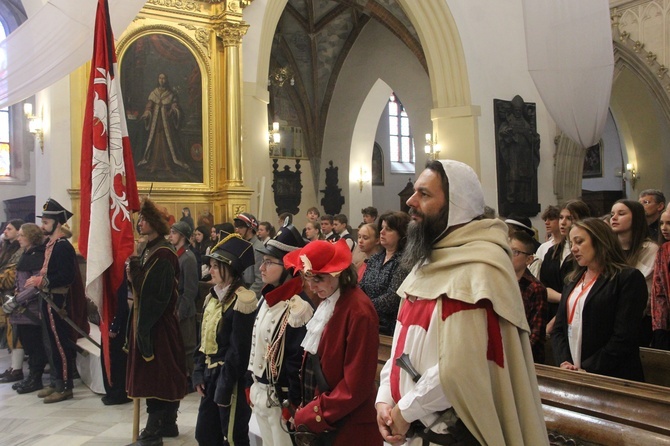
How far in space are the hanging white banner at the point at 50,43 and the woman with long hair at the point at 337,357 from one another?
9.88ft

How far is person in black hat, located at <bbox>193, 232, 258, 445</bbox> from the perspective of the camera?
10.2 ft

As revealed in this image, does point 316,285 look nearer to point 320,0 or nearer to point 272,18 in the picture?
point 272,18

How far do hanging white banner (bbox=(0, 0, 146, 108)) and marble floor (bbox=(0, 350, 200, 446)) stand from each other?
267cm

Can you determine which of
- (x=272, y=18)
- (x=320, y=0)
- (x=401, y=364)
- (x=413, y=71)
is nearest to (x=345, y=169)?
(x=413, y=71)

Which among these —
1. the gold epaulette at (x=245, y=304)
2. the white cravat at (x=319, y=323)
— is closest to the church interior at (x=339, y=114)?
the gold epaulette at (x=245, y=304)

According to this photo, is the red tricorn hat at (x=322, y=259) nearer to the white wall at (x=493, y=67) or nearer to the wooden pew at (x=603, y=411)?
the wooden pew at (x=603, y=411)

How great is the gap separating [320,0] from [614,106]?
8458 mm

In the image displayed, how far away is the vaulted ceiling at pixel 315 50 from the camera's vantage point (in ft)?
46.8

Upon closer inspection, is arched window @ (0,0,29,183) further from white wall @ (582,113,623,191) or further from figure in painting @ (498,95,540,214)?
white wall @ (582,113,623,191)

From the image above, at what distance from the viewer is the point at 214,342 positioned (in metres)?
3.34

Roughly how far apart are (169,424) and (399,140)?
1755 centimetres

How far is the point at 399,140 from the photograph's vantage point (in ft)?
68.7

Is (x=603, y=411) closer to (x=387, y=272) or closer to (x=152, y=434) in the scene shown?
(x=387, y=272)

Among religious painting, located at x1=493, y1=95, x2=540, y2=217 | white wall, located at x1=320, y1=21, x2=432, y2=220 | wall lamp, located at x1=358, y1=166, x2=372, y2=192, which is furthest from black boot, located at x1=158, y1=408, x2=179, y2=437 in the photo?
wall lamp, located at x1=358, y1=166, x2=372, y2=192
